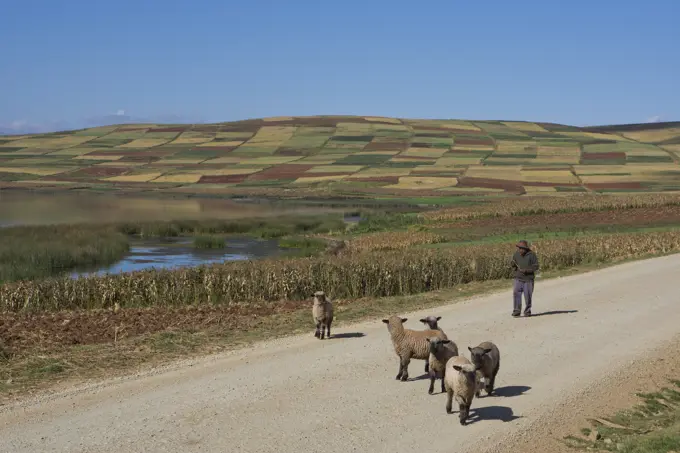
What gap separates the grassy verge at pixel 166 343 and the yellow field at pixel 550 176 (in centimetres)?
10983

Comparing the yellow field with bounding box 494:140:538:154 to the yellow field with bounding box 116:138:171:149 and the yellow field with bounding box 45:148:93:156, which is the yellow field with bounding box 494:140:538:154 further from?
the yellow field with bounding box 45:148:93:156

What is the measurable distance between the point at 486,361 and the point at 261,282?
16.7 meters

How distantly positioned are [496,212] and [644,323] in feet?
179

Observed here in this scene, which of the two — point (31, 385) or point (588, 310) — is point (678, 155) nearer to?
point (588, 310)

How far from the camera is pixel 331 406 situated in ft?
45.6

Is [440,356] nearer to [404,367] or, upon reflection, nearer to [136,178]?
[404,367]

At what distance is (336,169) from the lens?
15438cm

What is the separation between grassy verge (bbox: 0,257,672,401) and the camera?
635 inches

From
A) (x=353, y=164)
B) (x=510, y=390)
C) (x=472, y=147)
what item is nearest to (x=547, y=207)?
(x=510, y=390)

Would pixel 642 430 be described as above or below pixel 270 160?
below

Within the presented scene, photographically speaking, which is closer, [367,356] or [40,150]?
[367,356]

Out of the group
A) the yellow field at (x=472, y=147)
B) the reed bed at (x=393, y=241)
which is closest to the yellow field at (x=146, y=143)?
the yellow field at (x=472, y=147)

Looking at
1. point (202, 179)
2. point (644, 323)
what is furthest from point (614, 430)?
point (202, 179)

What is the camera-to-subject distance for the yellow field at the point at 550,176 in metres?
133
